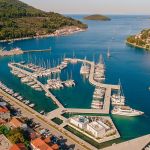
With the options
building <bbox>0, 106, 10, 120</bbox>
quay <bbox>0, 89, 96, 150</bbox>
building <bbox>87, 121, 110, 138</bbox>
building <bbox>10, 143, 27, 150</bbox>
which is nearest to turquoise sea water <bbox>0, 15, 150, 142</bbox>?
building <bbox>87, 121, 110, 138</bbox>

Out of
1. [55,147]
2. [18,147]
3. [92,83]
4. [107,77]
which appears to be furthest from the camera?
[107,77]

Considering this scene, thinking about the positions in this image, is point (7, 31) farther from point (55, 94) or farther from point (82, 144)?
point (82, 144)

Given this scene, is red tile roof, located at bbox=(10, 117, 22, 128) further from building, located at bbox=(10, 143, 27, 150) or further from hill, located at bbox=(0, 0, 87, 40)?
hill, located at bbox=(0, 0, 87, 40)

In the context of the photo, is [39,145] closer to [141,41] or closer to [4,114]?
[4,114]

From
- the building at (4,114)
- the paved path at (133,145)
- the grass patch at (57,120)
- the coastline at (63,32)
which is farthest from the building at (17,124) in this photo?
the coastline at (63,32)

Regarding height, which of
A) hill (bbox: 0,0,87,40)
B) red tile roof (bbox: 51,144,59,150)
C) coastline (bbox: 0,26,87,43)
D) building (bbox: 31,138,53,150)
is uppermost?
hill (bbox: 0,0,87,40)

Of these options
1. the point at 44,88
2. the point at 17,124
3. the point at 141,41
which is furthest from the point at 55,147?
the point at 141,41
